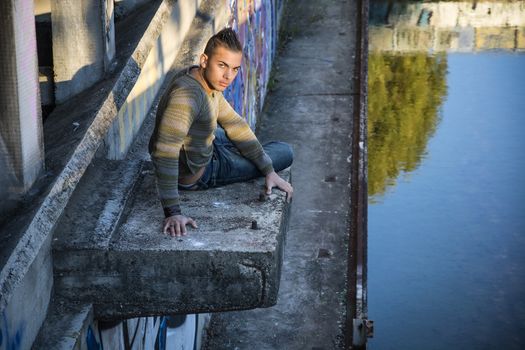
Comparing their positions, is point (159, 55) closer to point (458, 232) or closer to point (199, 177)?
point (199, 177)

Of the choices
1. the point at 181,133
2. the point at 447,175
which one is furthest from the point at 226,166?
the point at 447,175

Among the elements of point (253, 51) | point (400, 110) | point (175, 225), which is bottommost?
point (400, 110)

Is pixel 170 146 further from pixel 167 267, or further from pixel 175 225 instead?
pixel 167 267

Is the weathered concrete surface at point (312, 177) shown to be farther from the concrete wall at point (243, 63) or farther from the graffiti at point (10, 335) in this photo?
the graffiti at point (10, 335)

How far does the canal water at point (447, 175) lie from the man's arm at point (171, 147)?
641cm

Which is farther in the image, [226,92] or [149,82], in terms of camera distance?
[226,92]

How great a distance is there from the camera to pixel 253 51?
12.6 m

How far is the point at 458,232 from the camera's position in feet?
41.7

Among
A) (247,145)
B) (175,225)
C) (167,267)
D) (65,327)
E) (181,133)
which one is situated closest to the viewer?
(65,327)

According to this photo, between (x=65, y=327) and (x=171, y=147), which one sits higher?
(x=171, y=147)

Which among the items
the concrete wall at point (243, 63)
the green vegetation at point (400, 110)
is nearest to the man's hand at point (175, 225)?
the concrete wall at point (243, 63)

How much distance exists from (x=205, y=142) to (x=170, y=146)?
42 centimetres

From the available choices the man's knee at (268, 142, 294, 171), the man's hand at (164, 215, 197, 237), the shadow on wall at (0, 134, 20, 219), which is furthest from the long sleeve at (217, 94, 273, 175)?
the shadow on wall at (0, 134, 20, 219)

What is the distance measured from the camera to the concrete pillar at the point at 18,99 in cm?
352
